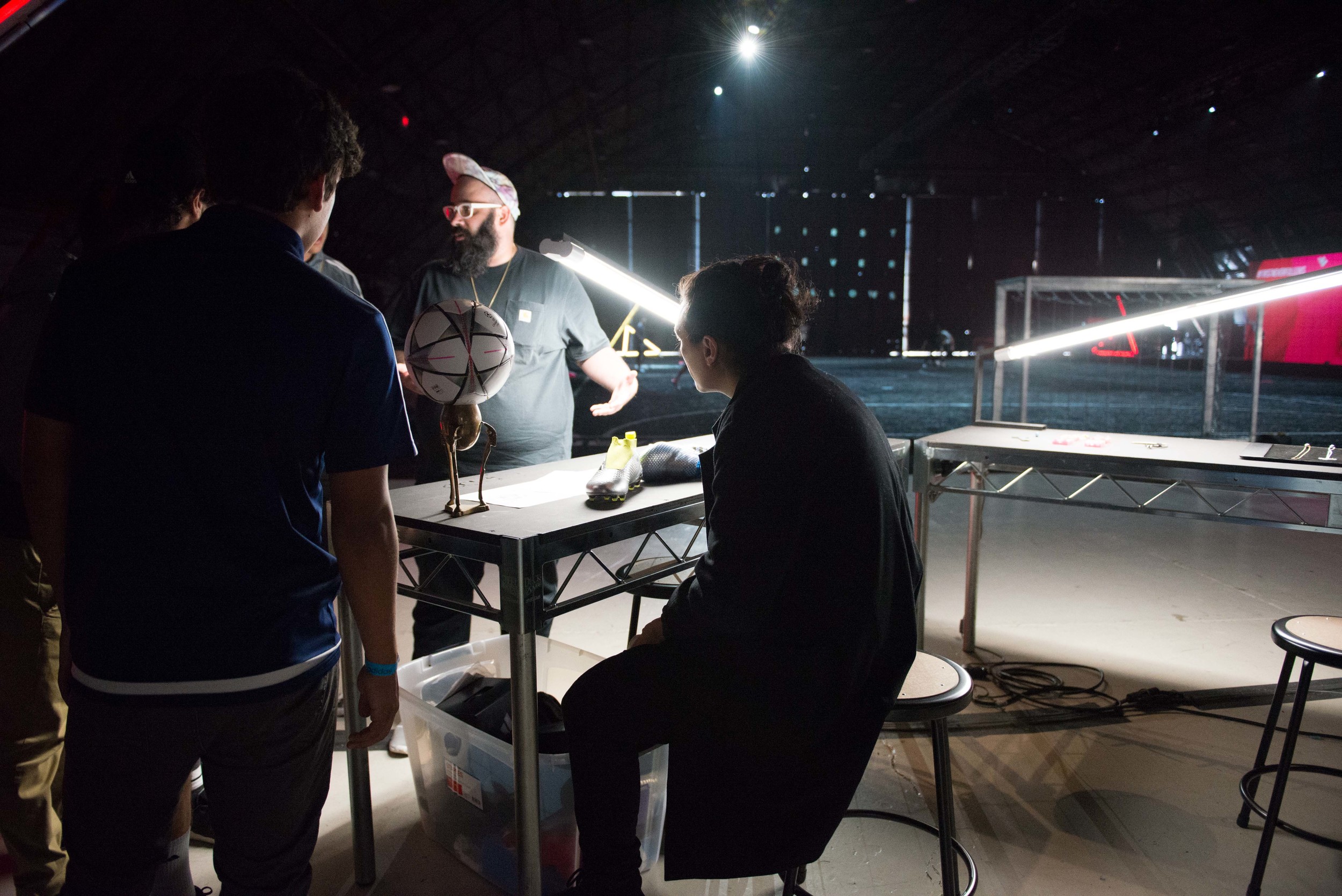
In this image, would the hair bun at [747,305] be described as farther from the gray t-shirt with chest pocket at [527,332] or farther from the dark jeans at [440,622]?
the dark jeans at [440,622]

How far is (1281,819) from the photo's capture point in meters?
2.16

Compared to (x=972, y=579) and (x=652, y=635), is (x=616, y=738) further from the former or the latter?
(x=972, y=579)

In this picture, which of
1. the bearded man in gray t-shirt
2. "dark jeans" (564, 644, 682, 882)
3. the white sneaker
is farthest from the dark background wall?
the white sneaker

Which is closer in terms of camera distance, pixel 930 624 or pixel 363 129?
pixel 930 624

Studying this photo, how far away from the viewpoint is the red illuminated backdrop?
10844 mm

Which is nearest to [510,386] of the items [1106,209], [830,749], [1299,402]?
[830,749]

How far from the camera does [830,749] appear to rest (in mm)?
1411

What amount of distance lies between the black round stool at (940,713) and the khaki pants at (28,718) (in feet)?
5.38

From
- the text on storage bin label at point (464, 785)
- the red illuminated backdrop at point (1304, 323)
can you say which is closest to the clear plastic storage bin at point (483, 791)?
the text on storage bin label at point (464, 785)

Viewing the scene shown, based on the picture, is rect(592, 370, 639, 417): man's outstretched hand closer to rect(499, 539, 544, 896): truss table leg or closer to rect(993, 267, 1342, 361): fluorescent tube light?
rect(499, 539, 544, 896): truss table leg

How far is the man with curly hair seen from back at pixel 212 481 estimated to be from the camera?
96 centimetres

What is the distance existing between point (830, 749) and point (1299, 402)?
13289 mm

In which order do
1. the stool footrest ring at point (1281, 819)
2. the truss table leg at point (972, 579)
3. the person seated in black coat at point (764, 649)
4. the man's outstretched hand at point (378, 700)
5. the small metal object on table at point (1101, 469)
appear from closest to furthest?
the man's outstretched hand at point (378, 700), the person seated in black coat at point (764, 649), the stool footrest ring at point (1281, 819), the small metal object on table at point (1101, 469), the truss table leg at point (972, 579)

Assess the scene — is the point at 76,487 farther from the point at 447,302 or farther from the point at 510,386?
the point at 510,386
